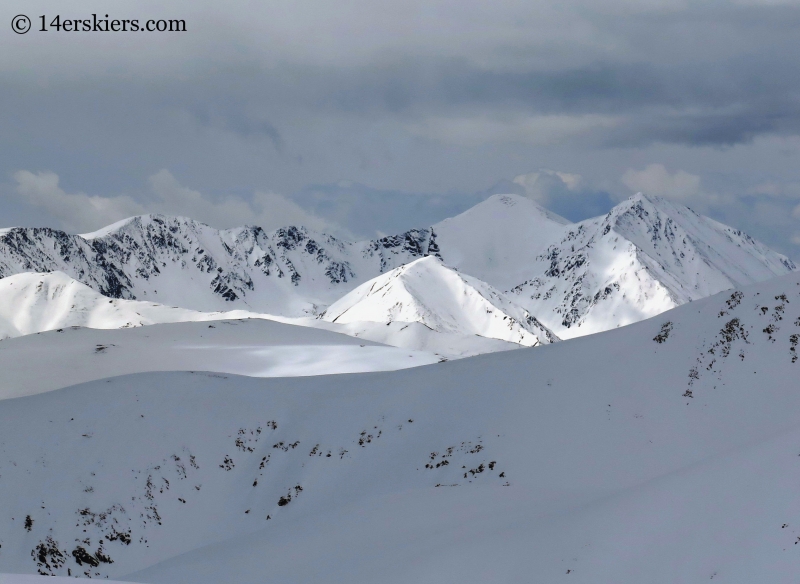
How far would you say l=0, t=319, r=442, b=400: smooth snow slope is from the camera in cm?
6425

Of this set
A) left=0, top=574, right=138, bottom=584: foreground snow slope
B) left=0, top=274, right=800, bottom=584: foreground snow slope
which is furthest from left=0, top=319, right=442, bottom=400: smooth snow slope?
left=0, top=574, right=138, bottom=584: foreground snow slope

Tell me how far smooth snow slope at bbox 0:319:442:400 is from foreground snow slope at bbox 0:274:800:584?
1858 cm

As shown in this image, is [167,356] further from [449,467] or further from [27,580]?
[27,580]

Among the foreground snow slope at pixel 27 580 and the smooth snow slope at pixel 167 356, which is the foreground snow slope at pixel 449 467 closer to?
the foreground snow slope at pixel 27 580

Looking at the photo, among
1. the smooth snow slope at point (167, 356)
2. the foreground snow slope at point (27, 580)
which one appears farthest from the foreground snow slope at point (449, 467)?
the smooth snow slope at point (167, 356)

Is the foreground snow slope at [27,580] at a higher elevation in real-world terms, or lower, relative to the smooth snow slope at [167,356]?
higher

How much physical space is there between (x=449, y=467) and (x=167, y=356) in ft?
167

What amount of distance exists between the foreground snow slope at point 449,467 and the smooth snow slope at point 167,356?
60.9 ft

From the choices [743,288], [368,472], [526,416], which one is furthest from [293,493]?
[743,288]

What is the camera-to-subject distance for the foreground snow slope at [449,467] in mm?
16281

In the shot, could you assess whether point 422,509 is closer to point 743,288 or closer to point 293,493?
point 293,493

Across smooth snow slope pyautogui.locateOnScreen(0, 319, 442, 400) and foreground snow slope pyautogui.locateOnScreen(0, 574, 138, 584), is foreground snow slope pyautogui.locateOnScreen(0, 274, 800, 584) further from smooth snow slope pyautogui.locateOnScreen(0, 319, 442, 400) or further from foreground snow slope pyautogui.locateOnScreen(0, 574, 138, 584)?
smooth snow slope pyautogui.locateOnScreen(0, 319, 442, 400)

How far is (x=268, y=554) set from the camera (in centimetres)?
2225

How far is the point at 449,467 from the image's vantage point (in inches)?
1332
